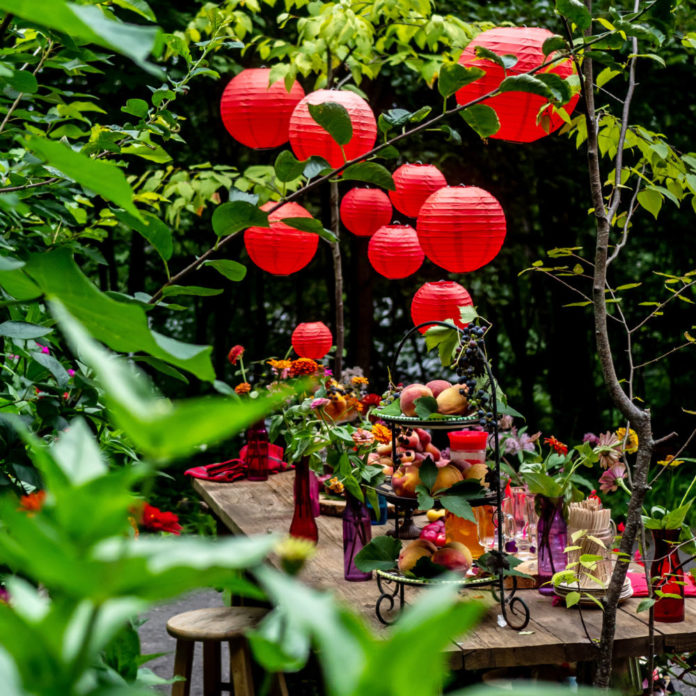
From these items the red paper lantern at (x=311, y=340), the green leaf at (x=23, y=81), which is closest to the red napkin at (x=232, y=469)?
the red paper lantern at (x=311, y=340)

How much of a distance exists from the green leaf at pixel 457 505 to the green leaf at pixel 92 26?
5.15ft

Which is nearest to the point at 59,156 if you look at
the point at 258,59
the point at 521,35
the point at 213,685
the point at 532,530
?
the point at 532,530

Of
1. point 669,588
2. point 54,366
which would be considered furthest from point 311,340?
point 54,366

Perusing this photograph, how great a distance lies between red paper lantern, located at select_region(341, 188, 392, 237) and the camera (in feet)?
12.7

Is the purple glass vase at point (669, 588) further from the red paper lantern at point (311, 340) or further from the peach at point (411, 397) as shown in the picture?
the red paper lantern at point (311, 340)

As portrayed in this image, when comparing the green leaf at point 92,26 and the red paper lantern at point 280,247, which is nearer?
the green leaf at point 92,26

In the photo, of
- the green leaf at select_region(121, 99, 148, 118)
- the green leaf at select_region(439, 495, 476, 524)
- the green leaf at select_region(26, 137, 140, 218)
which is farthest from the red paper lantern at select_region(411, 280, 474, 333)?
the green leaf at select_region(26, 137, 140, 218)

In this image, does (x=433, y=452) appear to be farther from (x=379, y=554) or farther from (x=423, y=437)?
(x=379, y=554)

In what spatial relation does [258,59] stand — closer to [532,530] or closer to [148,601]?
[532,530]

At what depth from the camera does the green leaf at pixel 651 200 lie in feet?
5.60

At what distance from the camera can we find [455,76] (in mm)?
850

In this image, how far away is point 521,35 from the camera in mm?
2729

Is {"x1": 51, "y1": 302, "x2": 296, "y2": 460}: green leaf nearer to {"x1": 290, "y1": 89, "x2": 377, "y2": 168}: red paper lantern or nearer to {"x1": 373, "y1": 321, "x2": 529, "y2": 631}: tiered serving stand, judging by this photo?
{"x1": 373, "y1": 321, "x2": 529, "y2": 631}: tiered serving stand

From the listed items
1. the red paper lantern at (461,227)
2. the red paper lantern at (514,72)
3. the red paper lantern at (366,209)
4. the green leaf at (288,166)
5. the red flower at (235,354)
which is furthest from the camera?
the red paper lantern at (366,209)
